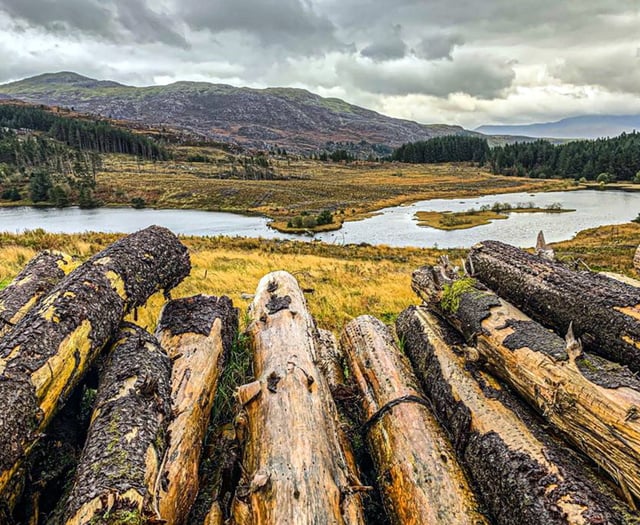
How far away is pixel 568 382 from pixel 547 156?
138749mm

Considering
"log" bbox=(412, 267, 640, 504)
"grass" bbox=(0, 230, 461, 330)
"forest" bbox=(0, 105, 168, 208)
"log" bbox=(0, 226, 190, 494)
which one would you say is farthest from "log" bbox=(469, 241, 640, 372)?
"forest" bbox=(0, 105, 168, 208)

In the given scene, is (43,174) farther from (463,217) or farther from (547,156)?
(547,156)

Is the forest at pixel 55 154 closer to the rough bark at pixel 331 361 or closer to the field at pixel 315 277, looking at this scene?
the field at pixel 315 277

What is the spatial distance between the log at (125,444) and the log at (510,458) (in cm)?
250

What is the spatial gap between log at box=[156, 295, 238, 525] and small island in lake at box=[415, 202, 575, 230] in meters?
37.8

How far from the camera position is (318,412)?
3.46 meters

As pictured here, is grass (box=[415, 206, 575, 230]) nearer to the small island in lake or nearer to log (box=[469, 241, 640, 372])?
the small island in lake

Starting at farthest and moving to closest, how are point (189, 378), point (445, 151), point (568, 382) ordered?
point (445, 151) < point (189, 378) < point (568, 382)

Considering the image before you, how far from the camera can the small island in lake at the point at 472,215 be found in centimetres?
4175

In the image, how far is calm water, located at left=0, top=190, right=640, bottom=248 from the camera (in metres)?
35.1

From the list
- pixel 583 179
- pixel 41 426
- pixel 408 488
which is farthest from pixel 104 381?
pixel 583 179

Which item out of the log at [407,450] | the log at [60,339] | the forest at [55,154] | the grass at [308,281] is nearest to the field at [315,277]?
the grass at [308,281]

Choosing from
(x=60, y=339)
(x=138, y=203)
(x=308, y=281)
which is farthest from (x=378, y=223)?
(x=60, y=339)

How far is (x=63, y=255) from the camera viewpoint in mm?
6785
